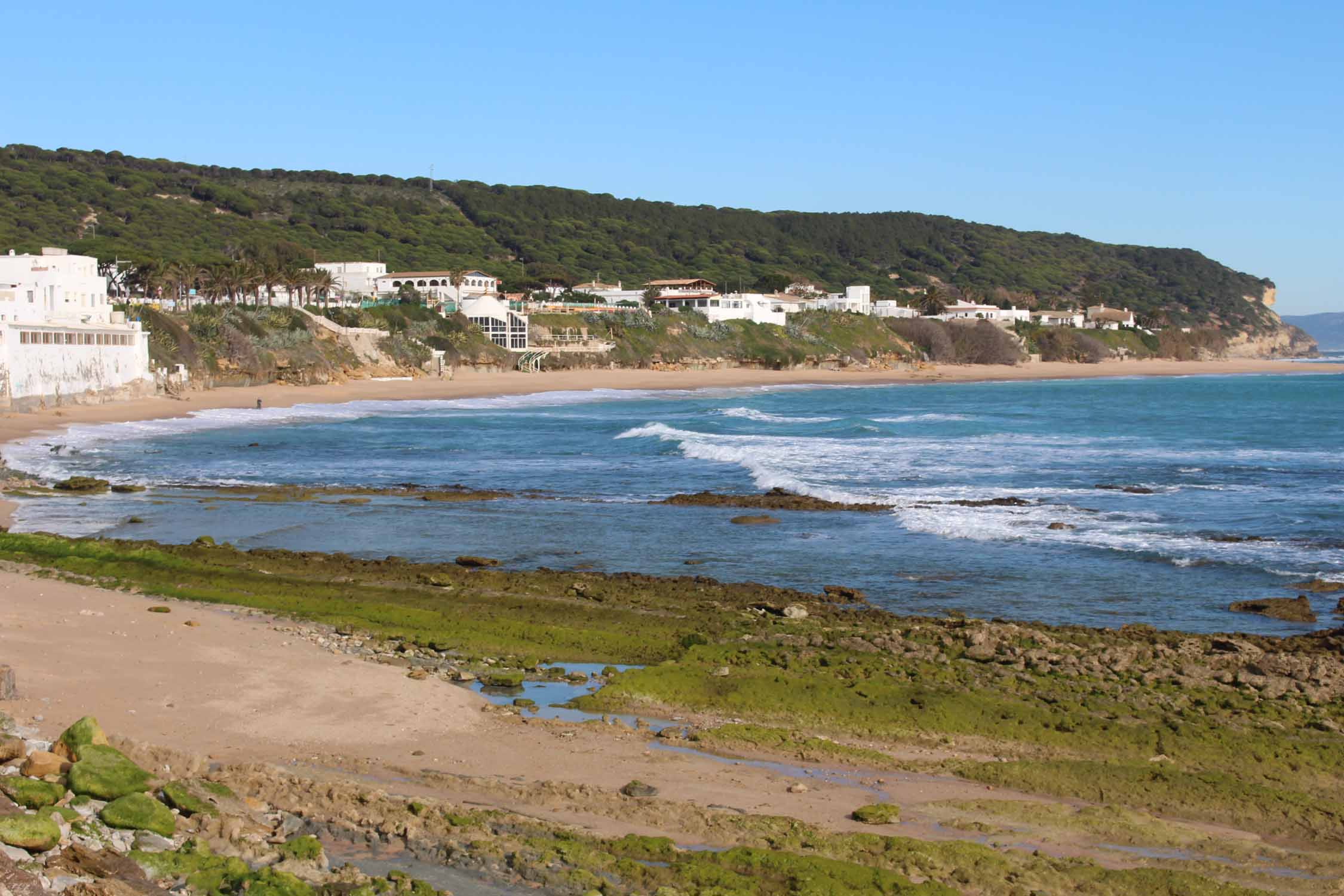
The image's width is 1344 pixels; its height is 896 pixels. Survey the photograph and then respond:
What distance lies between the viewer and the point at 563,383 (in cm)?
8506

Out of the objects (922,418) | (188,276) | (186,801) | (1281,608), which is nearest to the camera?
(186,801)

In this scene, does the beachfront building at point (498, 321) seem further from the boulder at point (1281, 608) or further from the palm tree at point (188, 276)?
the boulder at point (1281, 608)

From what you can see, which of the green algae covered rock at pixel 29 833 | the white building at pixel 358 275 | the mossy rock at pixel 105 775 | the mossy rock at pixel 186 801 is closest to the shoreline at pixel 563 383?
the white building at pixel 358 275

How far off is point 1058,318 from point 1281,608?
138934 millimetres

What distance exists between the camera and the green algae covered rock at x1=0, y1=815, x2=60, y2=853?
6.82 metres

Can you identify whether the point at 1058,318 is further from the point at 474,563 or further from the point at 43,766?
the point at 43,766

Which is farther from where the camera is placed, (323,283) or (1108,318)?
(1108,318)

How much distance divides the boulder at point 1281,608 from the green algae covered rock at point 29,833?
15.1 metres

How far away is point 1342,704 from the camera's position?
1240 cm

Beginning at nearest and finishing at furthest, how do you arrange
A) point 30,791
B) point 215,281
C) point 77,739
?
1. point 30,791
2. point 77,739
3. point 215,281

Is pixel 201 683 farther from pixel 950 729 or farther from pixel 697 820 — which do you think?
pixel 950 729

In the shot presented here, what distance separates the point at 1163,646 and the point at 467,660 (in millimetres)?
8256

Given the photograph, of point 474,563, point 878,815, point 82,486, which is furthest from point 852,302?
point 878,815

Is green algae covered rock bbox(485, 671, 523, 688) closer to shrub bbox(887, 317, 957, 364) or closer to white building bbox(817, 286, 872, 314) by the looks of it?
shrub bbox(887, 317, 957, 364)
